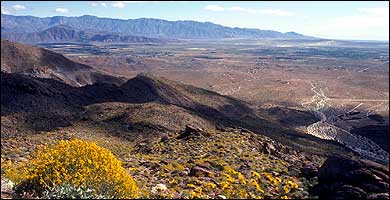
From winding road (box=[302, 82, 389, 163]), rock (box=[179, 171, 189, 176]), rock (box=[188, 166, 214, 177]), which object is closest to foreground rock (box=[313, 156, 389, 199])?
rock (box=[188, 166, 214, 177])

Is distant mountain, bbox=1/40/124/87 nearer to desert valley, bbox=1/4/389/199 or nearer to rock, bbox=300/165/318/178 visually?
desert valley, bbox=1/4/389/199

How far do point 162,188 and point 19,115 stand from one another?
2396 centimetres

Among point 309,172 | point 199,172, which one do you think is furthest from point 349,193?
point 199,172

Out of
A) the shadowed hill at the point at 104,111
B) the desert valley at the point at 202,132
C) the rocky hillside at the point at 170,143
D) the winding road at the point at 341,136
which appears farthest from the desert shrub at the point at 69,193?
the winding road at the point at 341,136

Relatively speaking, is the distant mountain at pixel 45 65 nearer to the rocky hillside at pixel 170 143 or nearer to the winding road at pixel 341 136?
the rocky hillside at pixel 170 143

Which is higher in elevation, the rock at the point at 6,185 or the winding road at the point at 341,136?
the rock at the point at 6,185

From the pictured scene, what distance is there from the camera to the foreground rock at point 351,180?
1231cm

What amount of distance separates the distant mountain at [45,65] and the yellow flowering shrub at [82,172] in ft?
244

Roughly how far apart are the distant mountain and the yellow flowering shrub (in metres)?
74.5

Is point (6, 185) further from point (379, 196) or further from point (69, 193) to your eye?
point (379, 196)

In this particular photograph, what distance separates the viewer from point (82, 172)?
10.6m

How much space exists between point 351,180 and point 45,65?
8452 cm

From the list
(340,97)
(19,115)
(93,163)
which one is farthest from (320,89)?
(93,163)

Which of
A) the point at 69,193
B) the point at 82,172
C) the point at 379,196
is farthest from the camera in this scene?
the point at 379,196
